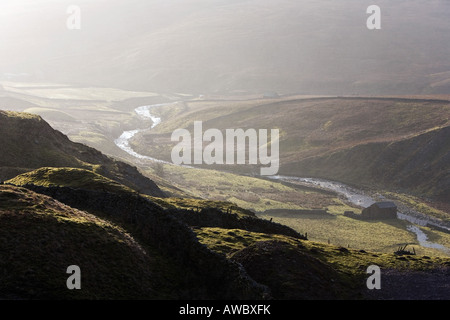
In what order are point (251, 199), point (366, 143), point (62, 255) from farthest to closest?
point (366, 143) < point (251, 199) < point (62, 255)

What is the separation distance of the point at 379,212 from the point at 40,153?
6803cm

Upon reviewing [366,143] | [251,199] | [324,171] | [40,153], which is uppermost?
[366,143]

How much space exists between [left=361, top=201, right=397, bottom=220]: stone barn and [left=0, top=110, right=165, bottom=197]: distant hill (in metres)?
47.8

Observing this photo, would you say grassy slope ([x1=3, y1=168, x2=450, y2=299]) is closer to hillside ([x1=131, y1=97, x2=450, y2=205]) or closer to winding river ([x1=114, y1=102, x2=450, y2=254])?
winding river ([x1=114, y1=102, x2=450, y2=254])

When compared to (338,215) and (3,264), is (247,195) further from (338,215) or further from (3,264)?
(3,264)

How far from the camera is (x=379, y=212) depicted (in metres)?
99.6

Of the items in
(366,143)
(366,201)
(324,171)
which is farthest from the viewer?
(366,143)

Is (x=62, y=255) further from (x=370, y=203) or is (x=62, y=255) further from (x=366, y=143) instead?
(x=366, y=143)

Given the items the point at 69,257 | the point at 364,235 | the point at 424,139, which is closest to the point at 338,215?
the point at 364,235

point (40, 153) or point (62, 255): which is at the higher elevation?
point (40, 153)

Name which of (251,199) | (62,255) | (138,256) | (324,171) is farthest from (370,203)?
(62,255)

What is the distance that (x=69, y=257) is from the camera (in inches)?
1074

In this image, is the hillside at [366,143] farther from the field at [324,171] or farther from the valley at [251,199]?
the valley at [251,199]

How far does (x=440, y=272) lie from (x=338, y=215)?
64.6m
